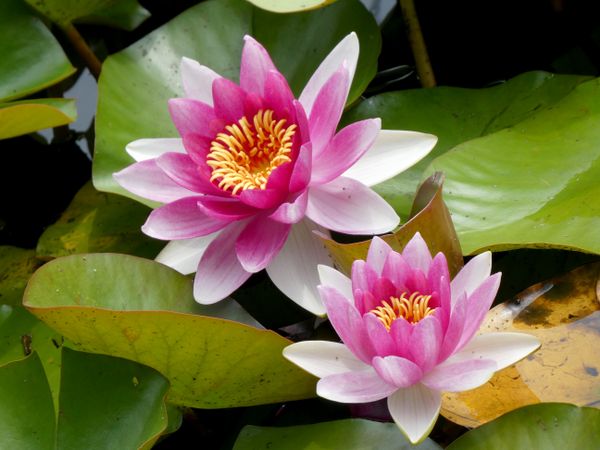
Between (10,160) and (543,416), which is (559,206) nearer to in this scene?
(543,416)

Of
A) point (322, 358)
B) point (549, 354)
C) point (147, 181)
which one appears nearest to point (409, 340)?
point (322, 358)

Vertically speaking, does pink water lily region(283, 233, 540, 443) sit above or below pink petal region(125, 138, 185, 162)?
below

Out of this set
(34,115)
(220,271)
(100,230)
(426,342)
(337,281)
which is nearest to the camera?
(426,342)

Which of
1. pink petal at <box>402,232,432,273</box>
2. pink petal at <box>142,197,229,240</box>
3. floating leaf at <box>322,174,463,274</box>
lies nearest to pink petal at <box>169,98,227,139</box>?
pink petal at <box>142,197,229,240</box>

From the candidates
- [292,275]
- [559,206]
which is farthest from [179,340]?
[559,206]

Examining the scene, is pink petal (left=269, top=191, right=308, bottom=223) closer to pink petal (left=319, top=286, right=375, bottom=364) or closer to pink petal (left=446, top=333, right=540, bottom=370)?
pink petal (left=319, top=286, right=375, bottom=364)

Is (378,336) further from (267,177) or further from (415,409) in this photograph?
(267,177)
